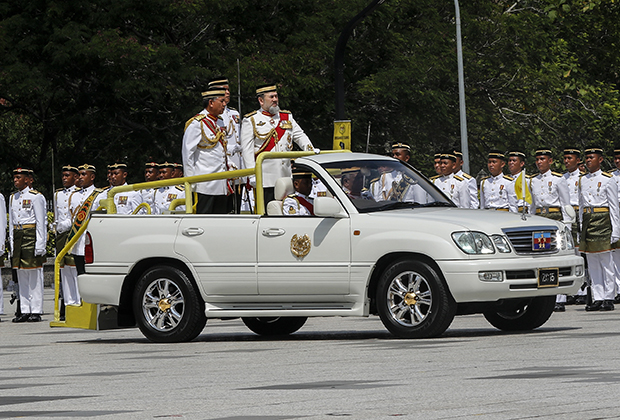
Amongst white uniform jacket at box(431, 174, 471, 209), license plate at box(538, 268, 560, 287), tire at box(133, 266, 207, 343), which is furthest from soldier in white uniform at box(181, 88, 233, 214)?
white uniform jacket at box(431, 174, 471, 209)

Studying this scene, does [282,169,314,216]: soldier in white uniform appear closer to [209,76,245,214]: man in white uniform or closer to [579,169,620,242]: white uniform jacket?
[209,76,245,214]: man in white uniform

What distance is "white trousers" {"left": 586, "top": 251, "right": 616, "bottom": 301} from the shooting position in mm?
17219

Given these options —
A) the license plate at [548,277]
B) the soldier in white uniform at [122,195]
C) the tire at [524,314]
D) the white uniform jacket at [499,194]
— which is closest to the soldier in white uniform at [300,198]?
the tire at [524,314]

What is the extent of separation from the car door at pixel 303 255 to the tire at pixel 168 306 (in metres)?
0.76

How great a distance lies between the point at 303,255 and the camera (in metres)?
13.1

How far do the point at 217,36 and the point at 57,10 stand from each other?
4.16 meters

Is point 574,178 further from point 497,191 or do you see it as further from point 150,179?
point 150,179

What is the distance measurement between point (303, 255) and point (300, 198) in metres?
0.78

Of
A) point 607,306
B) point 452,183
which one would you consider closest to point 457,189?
point 452,183

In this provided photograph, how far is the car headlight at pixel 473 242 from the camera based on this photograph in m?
12.4

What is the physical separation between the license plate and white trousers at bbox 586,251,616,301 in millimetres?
4574

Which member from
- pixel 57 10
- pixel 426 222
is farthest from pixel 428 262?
pixel 57 10

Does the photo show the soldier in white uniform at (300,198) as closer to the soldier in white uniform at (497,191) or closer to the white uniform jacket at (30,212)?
the soldier in white uniform at (497,191)

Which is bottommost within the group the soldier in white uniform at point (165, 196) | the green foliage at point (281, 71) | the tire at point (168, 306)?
the tire at point (168, 306)
